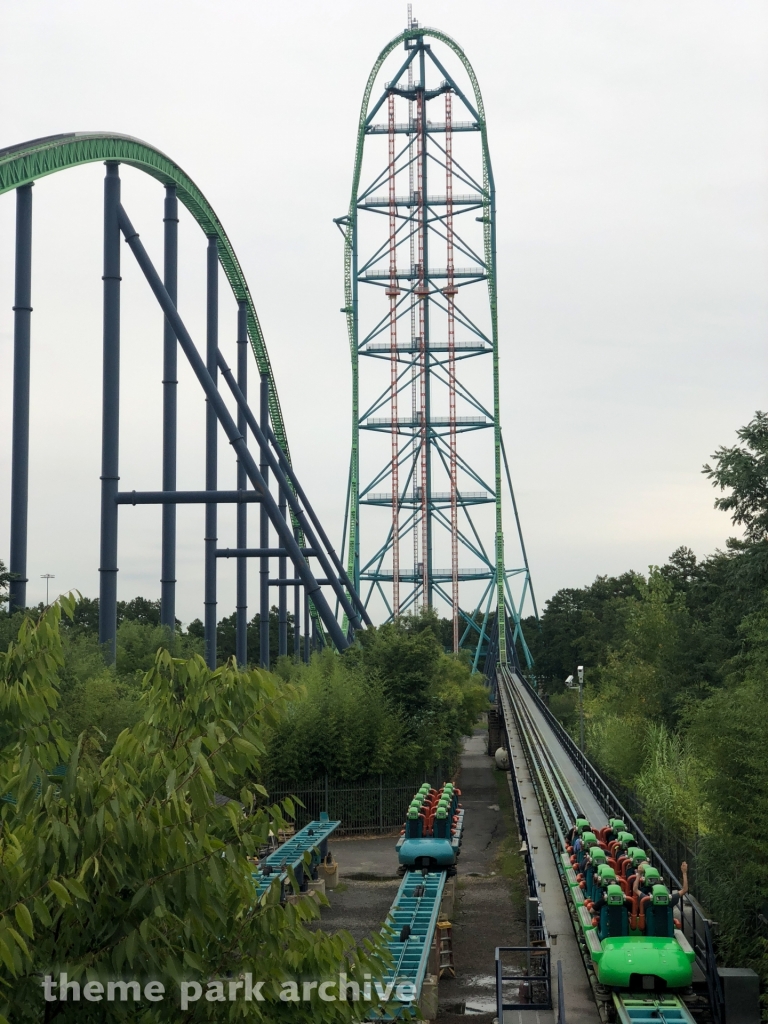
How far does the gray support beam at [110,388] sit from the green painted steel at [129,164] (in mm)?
1025

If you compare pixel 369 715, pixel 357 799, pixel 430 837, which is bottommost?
pixel 357 799

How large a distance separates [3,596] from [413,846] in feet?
25.8

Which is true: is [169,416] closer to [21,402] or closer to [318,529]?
[21,402]

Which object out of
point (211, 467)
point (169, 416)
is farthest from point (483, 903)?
point (211, 467)

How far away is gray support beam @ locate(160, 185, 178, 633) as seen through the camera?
2408 centimetres

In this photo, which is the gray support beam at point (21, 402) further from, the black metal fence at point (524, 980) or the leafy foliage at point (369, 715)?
the black metal fence at point (524, 980)

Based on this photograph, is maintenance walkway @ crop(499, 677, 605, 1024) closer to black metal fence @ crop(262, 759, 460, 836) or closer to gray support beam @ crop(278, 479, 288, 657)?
black metal fence @ crop(262, 759, 460, 836)

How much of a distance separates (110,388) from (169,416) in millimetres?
2700

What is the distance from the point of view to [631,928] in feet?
36.1

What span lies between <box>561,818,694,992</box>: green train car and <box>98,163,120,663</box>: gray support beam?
471 inches

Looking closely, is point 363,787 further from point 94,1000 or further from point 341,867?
point 94,1000

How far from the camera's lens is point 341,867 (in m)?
21.3

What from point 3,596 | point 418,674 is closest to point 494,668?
point 418,674

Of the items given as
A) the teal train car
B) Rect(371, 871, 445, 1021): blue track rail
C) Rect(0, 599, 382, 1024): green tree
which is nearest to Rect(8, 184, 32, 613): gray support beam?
the teal train car
